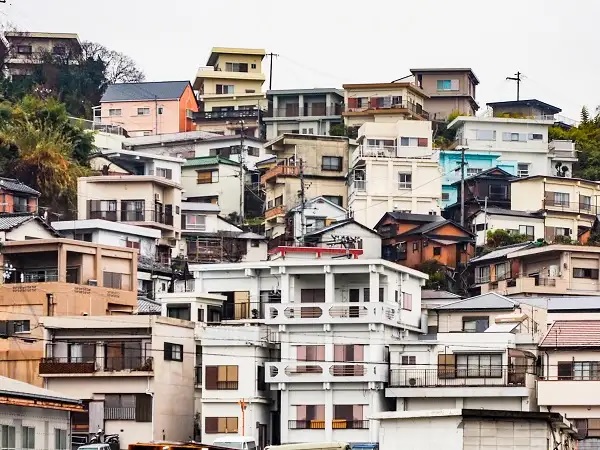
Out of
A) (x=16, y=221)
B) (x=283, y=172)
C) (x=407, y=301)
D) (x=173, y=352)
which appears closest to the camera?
(x=173, y=352)

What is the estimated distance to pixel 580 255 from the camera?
84812 mm

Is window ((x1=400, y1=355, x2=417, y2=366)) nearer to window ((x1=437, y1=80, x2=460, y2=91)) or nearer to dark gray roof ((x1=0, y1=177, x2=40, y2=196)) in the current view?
dark gray roof ((x1=0, y1=177, x2=40, y2=196))

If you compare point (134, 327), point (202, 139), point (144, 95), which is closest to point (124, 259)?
point (134, 327)

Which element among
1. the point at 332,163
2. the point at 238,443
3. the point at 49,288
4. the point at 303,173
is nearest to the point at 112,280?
the point at 49,288

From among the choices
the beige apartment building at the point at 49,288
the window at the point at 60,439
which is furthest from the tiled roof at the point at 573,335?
the window at the point at 60,439

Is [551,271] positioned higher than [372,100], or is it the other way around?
[372,100]

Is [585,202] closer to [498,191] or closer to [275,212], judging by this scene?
[498,191]

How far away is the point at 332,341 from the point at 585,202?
39.5 metres

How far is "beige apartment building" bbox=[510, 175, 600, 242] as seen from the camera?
326 feet

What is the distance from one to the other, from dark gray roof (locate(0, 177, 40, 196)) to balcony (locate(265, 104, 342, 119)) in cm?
3372

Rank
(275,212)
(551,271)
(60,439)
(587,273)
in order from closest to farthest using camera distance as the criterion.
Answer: (60,439), (551,271), (587,273), (275,212)

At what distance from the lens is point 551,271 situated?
84.7 metres

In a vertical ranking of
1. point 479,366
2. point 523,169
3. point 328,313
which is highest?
point 523,169

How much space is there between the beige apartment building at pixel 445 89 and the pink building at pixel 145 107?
1957cm
